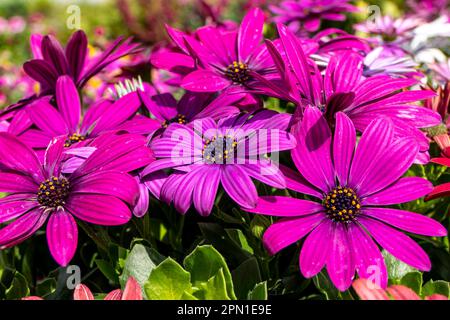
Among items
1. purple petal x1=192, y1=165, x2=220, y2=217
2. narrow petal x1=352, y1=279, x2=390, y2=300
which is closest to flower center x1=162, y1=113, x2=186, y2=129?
purple petal x1=192, y1=165, x2=220, y2=217

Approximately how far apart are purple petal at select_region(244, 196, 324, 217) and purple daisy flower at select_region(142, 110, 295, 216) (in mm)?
24

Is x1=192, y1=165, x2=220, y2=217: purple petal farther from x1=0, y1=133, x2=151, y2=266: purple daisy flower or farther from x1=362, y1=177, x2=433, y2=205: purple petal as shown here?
x1=362, y1=177, x2=433, y2=205: purple petal

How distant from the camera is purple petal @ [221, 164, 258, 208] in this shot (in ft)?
2.20

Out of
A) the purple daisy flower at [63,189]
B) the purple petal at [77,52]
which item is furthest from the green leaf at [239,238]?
the purple petal at [77,52]

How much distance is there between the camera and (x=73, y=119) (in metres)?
0.95

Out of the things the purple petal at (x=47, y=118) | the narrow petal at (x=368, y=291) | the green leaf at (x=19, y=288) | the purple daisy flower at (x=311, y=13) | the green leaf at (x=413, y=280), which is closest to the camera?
the narrow petal at (x=368, y=291)

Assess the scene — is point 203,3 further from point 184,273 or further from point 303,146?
point 184,273

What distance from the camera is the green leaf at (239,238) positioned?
0.79 metres

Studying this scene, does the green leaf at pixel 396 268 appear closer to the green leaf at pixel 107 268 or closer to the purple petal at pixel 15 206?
the green leaf at pixel 107 268

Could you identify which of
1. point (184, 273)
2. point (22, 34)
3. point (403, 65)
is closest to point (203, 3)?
point (403, 65)

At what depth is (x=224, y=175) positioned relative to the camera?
0.72m

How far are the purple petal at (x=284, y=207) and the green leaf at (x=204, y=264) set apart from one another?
83mm

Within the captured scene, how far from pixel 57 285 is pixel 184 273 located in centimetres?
27

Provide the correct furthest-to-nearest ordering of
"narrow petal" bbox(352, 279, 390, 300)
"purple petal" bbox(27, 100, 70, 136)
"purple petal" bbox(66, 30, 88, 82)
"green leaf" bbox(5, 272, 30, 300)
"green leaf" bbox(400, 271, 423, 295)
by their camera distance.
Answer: "purple petal" bbox(66, 30, 88, 82)
"purple petal" bbox(27, 100, 70, 136)
"green leaf" bbox(5, 272, 30, 300)
"green leaf" bbox(400, 271, 423, 295)
"narrow petal" bbox(352, 279, 390, 300)
